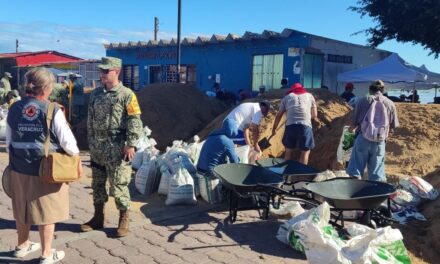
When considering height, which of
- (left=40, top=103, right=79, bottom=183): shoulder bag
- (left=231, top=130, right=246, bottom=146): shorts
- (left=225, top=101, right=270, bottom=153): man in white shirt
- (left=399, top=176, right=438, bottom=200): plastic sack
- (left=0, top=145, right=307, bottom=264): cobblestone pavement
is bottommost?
(left=0, top=145, right=307, bottom=264): cobblestone pavement

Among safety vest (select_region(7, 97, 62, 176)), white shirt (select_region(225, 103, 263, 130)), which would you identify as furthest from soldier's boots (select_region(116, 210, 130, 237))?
white shirt (select_region(225, 103, 263, 130))

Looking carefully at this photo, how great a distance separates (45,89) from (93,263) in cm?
158

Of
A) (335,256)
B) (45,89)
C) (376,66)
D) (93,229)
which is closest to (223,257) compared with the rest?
(335,256)

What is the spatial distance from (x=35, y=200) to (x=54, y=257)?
1.89ft

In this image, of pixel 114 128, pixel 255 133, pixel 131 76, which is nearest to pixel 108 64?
pixel 114 128

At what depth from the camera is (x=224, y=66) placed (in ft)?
69.5

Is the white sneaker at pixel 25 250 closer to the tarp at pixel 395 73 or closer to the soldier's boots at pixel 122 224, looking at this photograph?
the soldier's boots at pixel 122 224

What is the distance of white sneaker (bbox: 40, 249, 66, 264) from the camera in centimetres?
393

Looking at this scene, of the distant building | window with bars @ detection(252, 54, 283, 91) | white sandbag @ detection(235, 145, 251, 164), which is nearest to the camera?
white sandbag @ detection(235, 145, 251, 164)

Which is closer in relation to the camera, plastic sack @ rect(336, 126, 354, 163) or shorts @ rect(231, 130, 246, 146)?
plastic sack @ rect(336, 126, 354, 163)

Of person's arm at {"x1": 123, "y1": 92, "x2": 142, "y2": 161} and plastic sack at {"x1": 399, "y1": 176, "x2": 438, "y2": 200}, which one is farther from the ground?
person's arm at {"x1": 123, "y1": 92, "x2": 142, "y2": 161}

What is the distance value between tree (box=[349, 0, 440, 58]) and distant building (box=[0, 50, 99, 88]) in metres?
15.7

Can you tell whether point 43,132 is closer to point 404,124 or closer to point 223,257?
point 223,257

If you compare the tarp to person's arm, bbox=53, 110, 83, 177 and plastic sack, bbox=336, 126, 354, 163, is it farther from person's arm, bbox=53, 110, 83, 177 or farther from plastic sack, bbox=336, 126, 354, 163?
person's arm, bbox=53, 110, 83, 177
